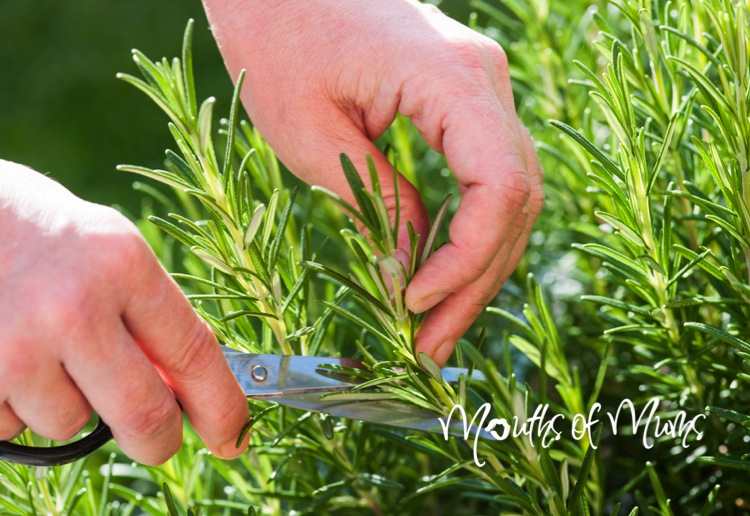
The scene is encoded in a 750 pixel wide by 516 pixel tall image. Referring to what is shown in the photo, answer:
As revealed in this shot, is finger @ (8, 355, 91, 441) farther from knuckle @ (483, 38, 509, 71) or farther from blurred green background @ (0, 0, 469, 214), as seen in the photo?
Answer: blurred green background @ (0, 0, 469, 214)

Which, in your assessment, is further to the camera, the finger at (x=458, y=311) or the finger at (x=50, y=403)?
the finger at (x=458, y=311)

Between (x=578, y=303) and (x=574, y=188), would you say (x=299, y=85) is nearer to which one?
(x=574, y=188)

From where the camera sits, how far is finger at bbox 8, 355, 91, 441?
0.94 metres

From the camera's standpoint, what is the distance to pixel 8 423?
3.30 ft

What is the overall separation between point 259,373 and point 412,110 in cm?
43

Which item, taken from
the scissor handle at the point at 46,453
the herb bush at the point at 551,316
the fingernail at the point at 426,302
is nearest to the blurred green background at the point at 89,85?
the herb bush at the point at 551,316

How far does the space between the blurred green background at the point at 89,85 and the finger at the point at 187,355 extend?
253 cm

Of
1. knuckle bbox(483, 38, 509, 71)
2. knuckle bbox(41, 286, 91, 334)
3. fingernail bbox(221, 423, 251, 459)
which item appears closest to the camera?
knuckle bbox(41, 286, 91, 334)

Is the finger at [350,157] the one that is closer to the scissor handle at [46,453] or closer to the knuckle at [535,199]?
the knuckle at [535,199]

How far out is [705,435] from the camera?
132 cm

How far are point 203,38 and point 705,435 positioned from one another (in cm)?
375

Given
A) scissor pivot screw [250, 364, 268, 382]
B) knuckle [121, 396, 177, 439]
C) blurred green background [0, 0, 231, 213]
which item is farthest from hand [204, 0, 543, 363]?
blurred green background [0, 0, 231, 213]

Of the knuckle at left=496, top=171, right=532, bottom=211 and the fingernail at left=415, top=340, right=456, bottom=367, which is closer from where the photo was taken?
the knuckle at left=496, top=171, right=532, bottom=211

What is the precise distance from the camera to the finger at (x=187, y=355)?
968 millimetres
